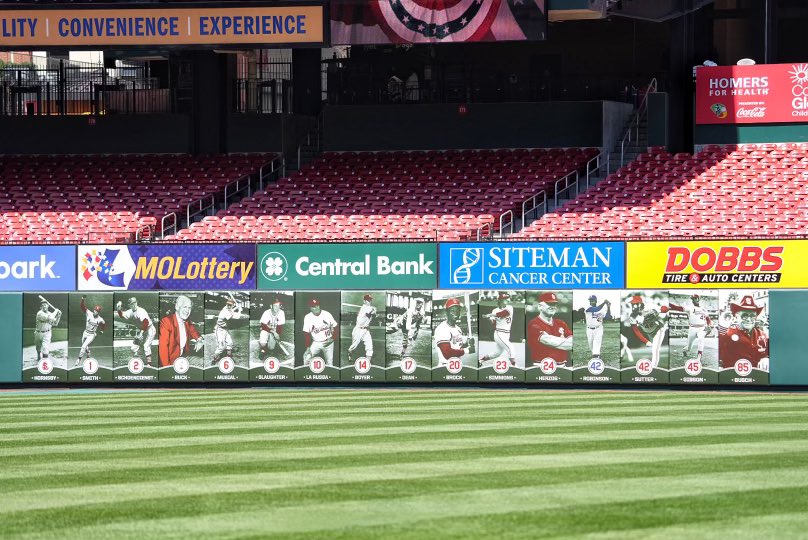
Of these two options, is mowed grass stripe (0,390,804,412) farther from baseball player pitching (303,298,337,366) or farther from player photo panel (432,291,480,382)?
baseball player pitching (303,298,337,366)

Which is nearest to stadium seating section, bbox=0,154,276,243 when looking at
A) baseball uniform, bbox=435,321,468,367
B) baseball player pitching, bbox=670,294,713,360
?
baseball uniform, bbox=435,321,468,367

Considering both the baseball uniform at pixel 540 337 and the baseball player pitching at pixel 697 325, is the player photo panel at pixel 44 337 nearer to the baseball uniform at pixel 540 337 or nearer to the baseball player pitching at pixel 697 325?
the baseball uniform at pixel 540 337

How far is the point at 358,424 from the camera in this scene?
1889cm

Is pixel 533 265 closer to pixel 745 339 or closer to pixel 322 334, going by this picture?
pixel 745 339

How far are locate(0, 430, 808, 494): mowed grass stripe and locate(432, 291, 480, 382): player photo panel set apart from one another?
13.8 metres

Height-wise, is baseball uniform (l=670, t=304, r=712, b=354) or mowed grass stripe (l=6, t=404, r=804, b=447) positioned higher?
baseball uniform (l=670, t=304, r=712, b=354)

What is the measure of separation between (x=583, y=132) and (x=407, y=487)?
2968 cm

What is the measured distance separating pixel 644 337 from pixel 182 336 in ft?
33.7

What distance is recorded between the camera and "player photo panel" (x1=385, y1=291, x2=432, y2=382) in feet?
99.0

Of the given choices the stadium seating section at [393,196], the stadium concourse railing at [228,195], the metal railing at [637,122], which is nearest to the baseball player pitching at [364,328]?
the stadium seating section at [393,196]

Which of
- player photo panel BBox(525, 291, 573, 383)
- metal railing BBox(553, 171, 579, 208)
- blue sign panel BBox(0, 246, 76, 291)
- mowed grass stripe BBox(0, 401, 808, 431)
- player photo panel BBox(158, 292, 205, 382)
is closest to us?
mowed grass stripe BBox(0, 401, 808, 431)

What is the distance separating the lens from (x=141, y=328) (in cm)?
3111

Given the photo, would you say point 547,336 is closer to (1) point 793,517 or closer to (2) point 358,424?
(2) point 358,424

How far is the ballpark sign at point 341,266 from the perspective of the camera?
100 ft
